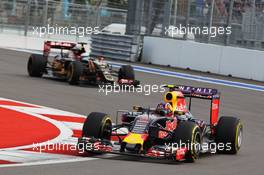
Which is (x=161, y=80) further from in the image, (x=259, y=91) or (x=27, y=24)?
(x=27, y=24)

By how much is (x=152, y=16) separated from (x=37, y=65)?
12.0m

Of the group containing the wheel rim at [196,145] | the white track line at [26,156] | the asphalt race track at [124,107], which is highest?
the wheel rim at [196,145]

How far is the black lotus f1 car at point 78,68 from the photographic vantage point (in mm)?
19688

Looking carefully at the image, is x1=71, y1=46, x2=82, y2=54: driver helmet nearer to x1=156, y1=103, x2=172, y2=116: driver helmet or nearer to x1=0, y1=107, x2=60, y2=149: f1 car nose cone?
x1=0, y1=107, x2=60, y2=149: f1 car nose cone

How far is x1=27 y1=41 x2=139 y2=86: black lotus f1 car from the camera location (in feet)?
64.6

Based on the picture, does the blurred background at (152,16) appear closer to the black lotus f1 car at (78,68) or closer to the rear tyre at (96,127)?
the black lotus f1 car at (78,68)

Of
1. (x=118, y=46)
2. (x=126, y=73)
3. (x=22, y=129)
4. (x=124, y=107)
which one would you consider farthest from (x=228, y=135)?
(x=118, y=46)

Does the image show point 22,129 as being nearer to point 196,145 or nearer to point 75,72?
point 196,145

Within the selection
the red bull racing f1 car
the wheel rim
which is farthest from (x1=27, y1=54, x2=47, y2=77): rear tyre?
the wheel rim

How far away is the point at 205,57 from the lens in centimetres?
2859

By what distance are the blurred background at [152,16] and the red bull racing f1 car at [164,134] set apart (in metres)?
16.2

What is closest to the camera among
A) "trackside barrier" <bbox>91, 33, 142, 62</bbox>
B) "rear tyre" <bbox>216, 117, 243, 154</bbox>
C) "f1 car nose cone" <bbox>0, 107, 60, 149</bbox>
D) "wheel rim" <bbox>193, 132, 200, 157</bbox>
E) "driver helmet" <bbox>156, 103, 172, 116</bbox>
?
"wheel rim" <bbox>193, 132, 200, 157</bbox>

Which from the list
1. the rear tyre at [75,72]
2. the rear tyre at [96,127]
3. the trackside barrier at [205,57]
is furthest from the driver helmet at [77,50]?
the rear tyre at [96,127]

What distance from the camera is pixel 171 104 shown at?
36.9ft
